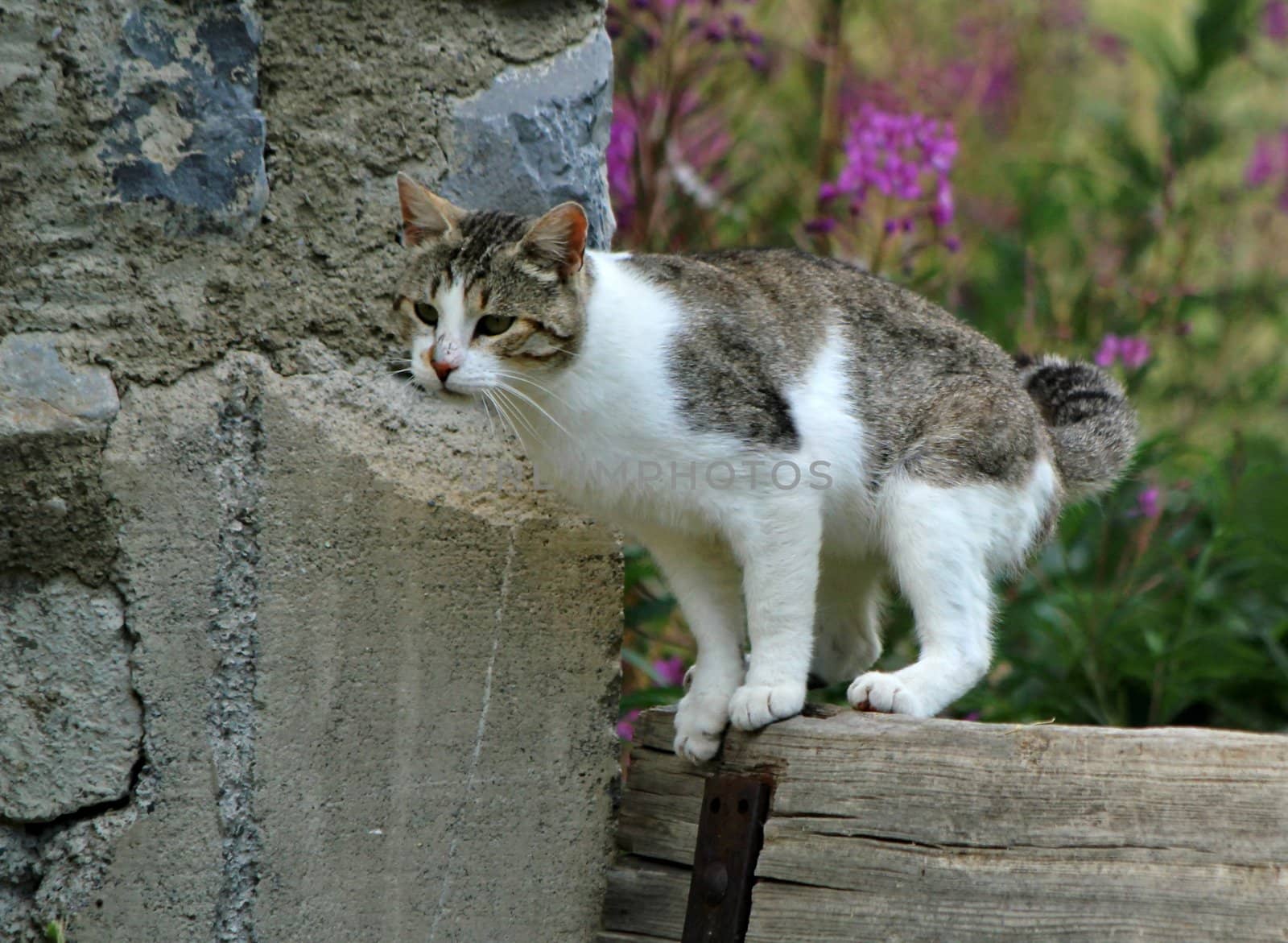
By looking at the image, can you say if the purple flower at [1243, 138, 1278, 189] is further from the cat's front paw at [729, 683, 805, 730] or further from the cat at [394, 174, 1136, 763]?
the cat's front paw at [729, 683, 805, 730]

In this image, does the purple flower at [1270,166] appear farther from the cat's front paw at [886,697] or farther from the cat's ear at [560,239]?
the cat's ear at [560,239]

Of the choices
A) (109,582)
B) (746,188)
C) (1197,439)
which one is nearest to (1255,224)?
(1197,439)

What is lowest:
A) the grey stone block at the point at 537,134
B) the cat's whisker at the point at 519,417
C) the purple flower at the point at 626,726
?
the purple flower at the point at 626,726

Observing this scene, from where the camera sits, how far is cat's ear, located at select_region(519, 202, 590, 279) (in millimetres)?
1736

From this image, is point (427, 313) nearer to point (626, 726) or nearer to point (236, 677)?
point (236, 677)

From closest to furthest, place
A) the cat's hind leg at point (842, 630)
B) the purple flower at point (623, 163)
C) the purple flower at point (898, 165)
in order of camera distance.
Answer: the cat's hind leg at point (842, 630) < the purple flower at point (898, 165) < the purple flower at point (623, 163)

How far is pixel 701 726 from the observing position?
1.82 meters

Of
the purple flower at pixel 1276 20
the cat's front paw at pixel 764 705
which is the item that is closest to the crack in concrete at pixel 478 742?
the cat's front paw at pixel 764 705

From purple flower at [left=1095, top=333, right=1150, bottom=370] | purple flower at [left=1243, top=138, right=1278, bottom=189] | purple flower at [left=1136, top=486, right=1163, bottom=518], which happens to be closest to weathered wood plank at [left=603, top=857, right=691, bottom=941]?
purple flower at [left=1136, top=486, right=1163, bottom=518]

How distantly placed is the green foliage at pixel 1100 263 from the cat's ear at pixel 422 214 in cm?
80

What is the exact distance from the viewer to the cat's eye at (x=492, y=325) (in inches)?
72.6

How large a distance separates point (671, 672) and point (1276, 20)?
2985 mm

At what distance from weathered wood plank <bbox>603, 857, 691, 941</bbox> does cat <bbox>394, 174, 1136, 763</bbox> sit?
0.55 feet

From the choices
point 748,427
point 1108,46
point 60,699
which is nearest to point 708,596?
point 748,427
